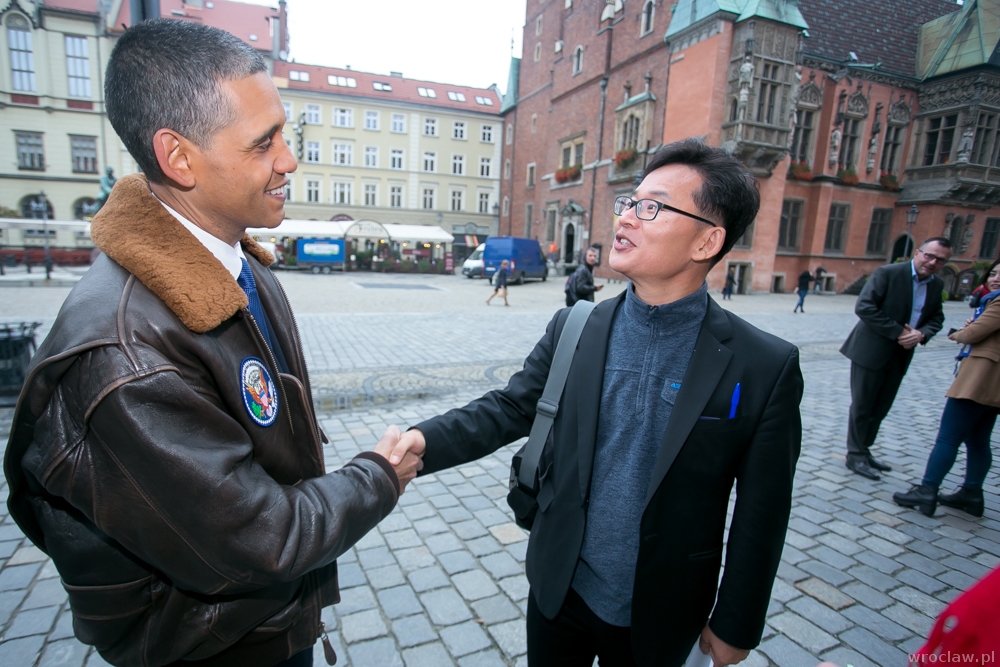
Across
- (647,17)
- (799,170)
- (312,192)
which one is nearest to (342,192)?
(312,192)

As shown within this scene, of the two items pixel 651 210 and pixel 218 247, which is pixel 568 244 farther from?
pixel 218 247

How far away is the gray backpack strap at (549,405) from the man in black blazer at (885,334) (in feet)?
12.7

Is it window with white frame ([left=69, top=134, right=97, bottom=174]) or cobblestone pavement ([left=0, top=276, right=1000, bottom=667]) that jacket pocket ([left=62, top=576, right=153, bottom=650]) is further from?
window with white frame ([left=69, top=134, right=97, bottom=174])

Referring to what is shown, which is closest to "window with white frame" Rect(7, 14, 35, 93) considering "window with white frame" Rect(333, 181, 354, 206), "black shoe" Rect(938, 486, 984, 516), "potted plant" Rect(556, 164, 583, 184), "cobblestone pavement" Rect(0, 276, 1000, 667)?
"window with white frame" Rect(333, 181, 354, 206)

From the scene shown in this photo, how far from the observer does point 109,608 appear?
1.12 m

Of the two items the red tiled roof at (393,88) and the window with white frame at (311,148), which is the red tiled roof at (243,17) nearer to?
the red tiled roof at (393,88)

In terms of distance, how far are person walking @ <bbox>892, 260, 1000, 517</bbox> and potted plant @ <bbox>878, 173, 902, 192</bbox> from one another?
2791 cm

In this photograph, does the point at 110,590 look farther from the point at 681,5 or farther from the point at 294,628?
the point at 681,5

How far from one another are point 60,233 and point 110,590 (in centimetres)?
4166

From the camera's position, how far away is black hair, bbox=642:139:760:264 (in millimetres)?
1614

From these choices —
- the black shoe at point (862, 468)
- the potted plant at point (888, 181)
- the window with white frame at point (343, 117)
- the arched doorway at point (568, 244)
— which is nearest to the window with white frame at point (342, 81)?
the window with white frame at point (343, 117)

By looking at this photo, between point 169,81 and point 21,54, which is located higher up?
point 21,54

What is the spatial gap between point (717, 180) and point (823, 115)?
28677 millimetres

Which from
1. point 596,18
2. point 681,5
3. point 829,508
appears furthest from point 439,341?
point 596,18
